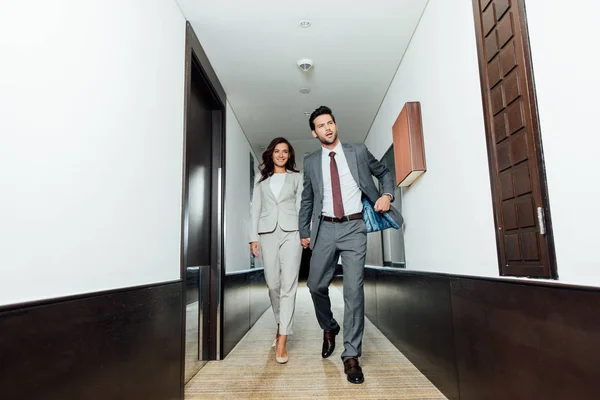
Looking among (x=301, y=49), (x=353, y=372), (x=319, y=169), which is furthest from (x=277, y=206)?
(x=353, y=372)

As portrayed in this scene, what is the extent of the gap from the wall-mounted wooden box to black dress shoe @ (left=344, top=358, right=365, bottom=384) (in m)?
1.15

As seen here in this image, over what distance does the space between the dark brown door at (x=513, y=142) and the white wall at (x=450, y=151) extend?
9 cm

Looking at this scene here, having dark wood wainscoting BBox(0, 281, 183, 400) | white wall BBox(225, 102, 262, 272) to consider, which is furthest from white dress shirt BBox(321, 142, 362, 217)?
dark wood wainscoting BBox(0, 281, 183, 400)

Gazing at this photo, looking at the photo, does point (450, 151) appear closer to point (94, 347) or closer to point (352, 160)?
point (352, 160)

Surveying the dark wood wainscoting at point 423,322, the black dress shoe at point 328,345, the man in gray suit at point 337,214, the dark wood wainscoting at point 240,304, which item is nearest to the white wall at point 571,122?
the dark wood wainscoting at point 423,322

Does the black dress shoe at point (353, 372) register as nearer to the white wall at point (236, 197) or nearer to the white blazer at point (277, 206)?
the white blazer at point (277, 206)

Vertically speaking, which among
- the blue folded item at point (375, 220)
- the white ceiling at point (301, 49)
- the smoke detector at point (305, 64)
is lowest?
the blue folded item at point (375, 220)

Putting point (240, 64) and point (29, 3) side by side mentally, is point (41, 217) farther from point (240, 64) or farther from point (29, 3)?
point (240, 64)

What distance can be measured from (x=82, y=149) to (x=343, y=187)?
1.58 meters

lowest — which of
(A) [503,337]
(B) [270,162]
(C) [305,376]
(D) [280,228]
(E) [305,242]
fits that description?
(C) [305,376]

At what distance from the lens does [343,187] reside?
2.46 meters

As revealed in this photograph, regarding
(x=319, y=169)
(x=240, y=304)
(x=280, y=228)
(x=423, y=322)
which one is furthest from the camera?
(x=240, y=304)

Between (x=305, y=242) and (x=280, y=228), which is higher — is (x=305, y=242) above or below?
below

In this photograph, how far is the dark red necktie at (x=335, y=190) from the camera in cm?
236
